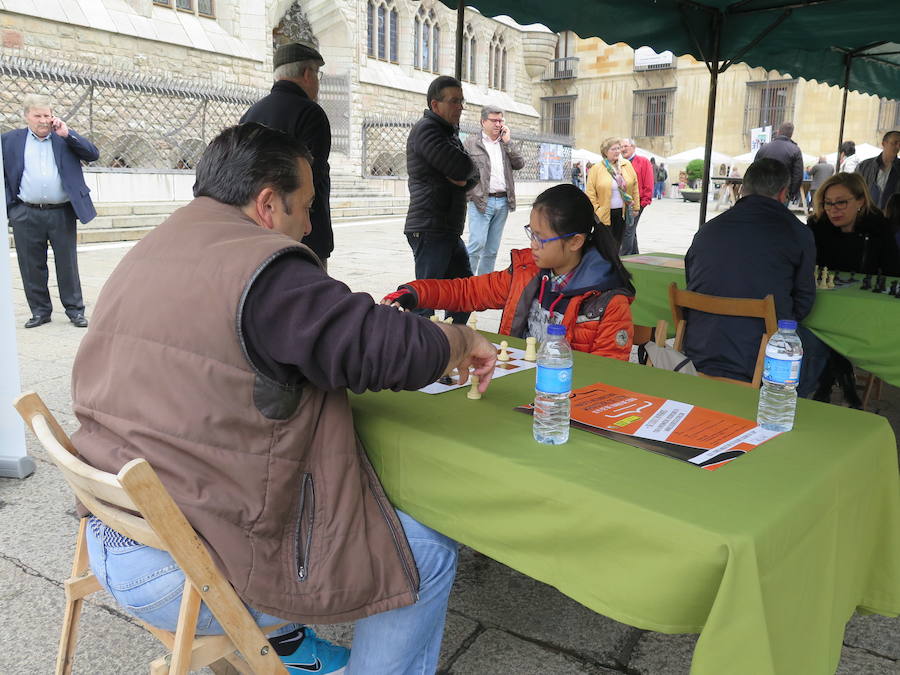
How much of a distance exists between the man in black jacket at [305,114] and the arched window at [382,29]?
2083 centimetres

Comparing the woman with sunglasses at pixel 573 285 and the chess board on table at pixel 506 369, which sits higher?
the woman with sunglasses at pixel 573 285

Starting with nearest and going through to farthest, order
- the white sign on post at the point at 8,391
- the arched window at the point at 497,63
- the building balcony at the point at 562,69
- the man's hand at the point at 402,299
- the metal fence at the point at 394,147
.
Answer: the man's hand at the point at 402,299 < the white sign on post at the point at 8,391 < the metal fence at the point at 394,147 < the arched window at the point at 497,63 < the building balcony at the point at 562,69

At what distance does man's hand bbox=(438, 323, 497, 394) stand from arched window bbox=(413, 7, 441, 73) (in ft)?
84.1

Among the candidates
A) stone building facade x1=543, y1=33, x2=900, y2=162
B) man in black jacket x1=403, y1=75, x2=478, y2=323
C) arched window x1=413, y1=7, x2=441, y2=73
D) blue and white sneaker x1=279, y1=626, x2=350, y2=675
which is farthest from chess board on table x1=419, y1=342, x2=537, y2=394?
stone building facade x1=543, y1=33, x2=900, y2=162

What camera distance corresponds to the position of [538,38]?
31375 millimetres

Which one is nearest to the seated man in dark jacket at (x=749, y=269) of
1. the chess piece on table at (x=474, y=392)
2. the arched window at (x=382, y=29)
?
the chess piece on table at (x=474, y=392)

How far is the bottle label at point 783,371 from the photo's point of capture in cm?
154

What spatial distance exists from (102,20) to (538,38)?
20.0 metres

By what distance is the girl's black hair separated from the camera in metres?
2.47

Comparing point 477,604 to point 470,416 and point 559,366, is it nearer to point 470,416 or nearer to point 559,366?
point 470,416

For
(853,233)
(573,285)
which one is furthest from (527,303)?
(853,233)

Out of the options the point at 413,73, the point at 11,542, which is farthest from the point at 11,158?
the point at 413,73

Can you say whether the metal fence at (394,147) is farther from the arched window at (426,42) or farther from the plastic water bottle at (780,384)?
the plastic water bottle at (780,384)

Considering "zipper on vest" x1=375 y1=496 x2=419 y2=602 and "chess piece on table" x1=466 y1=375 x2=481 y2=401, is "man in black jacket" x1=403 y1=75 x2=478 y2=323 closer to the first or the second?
"chess piece on table" x1=466 y1=375 x2=481 y2=401
